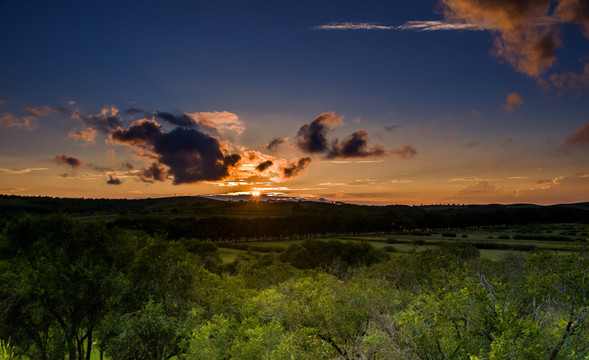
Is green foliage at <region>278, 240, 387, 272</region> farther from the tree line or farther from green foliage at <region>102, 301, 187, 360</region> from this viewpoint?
green foliage at <region>102, 301, 187, 360</region>

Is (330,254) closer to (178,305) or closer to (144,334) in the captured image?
(178,305)

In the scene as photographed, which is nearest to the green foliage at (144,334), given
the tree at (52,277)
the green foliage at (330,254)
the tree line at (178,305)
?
the tree line at (178,305)

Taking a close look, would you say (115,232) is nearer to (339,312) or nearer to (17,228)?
(17,228)

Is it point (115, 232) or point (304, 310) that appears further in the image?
point (115, 232)

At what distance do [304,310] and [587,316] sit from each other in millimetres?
19676

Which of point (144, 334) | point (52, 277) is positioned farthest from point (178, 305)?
point (52, 277)

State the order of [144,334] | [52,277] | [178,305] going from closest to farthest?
[52,277]
[144,334]
[178,305]

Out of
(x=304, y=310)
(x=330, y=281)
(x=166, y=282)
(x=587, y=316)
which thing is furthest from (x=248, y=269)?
(x=587, y=316)

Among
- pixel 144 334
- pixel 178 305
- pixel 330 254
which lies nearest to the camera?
pixel 144 334

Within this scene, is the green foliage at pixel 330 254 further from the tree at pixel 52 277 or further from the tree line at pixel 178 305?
the tree at pixel 52 277

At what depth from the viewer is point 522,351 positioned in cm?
1498

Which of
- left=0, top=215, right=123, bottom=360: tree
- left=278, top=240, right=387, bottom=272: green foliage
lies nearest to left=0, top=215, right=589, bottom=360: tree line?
left=0, top=215, right=123, bottom=360: tree

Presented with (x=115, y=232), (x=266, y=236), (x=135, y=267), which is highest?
(x=115, y=232)

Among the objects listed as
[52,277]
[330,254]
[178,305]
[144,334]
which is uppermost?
[52,277]
